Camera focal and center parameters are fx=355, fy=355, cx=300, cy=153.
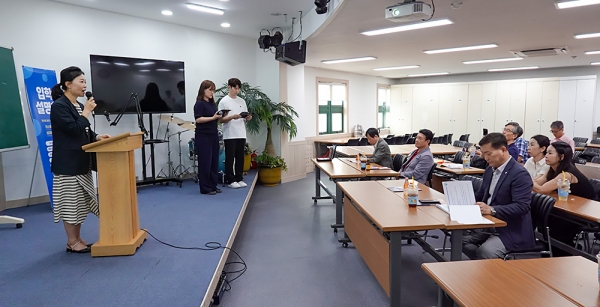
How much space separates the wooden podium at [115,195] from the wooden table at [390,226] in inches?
75.8

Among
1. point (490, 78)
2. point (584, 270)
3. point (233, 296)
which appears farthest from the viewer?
point (490, 78)

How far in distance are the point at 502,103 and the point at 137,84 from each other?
35.2 ft

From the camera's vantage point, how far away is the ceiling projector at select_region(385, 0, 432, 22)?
3.68m

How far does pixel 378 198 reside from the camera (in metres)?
3.20

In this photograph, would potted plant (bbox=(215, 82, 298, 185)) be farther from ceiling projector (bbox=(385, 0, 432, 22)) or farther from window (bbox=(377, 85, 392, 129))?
window (bbox=(377, 85, 392, 129))

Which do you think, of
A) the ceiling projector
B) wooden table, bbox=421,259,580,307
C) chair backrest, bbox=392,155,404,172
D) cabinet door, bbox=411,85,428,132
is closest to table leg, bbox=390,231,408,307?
wooden table, bbox=421,259,580,307

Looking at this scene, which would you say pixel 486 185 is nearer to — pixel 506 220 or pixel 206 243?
pixel 506 220

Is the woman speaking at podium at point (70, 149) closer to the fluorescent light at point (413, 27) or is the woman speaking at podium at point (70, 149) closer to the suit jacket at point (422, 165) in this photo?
the suit jacket at point (422, 165)

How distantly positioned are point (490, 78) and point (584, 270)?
11.7 meters

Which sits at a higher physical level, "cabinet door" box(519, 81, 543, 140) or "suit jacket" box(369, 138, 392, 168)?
"cabinet door" box(519, 81, 543, 140)

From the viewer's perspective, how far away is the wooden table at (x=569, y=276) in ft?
4.79

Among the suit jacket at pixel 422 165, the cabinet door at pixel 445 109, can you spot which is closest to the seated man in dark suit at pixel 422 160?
the suit jacket at pixel 422 165

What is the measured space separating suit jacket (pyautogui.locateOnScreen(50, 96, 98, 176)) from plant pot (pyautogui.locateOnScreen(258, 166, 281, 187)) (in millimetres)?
4764

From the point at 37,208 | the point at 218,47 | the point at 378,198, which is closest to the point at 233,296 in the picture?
the point at 378,198
